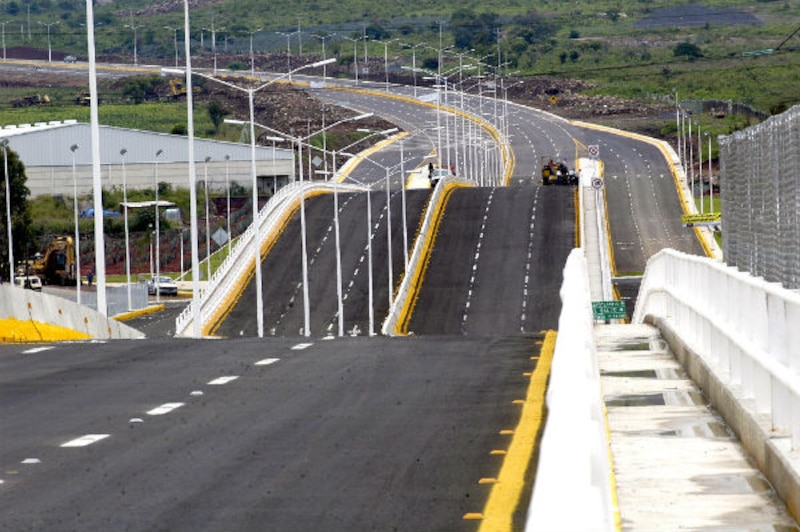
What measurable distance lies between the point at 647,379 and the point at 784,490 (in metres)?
8.77

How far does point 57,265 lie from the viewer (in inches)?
4818

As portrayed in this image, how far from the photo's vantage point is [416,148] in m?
197

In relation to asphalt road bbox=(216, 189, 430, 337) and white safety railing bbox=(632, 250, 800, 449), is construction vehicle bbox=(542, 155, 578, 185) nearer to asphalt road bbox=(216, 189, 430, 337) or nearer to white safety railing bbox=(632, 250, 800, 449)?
asphalt road bbox=(216, 189, 430, 337)

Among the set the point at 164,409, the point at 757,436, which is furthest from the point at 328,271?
the point at 757,436

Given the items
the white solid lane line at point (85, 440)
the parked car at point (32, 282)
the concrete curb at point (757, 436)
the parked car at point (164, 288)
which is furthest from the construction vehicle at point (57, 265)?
the white solid lane line at point (85, 440)

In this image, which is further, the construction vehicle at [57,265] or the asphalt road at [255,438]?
the construction vehicle at [57,265]

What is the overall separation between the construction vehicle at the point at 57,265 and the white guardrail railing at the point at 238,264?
16559mm

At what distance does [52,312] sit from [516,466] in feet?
79.6

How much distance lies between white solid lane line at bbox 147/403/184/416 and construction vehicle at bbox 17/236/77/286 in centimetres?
10425

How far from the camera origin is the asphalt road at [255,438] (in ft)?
38.2

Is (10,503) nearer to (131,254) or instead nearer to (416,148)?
(131,254)

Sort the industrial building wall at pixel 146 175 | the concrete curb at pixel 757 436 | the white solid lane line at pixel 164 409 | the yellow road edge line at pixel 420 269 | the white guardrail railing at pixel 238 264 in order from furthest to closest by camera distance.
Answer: the industrial building wall at pixel 146 175, the white guardrail railing at pixel 238 264, the yellow road edge line at pixel 420 269, the white solid lane line at pixel 164 409, the concrete curb at pixel 757 436

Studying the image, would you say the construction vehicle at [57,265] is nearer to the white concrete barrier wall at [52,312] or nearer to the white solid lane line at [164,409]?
the white concrete barrier wall at [52,312]

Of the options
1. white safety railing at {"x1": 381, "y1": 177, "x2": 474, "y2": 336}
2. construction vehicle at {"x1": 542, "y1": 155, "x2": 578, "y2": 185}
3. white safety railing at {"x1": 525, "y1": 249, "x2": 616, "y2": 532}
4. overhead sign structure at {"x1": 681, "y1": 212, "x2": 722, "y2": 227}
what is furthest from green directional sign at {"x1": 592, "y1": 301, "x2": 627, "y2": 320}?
construction vehicle at {"x1": 542, "y1": 155, "x2": 578, "y2": 185}
